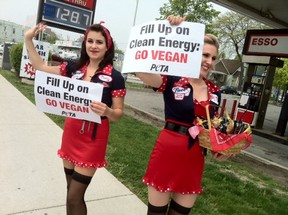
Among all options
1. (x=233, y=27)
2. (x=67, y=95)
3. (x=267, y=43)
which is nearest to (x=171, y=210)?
(x=67, y=95)

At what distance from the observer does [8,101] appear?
8.56m

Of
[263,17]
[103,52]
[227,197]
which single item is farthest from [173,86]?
[263,17]

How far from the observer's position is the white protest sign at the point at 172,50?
2.15 metres

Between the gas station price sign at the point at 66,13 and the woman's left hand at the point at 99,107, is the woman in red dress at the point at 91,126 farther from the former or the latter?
the gas station price sign at the point at 66,13

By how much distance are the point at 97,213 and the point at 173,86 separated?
5.86ft

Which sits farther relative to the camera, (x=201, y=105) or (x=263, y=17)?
(x=263, y=17)

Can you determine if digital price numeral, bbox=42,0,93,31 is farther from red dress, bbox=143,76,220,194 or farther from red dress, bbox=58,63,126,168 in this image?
red dress, bbox=143,76,220,194

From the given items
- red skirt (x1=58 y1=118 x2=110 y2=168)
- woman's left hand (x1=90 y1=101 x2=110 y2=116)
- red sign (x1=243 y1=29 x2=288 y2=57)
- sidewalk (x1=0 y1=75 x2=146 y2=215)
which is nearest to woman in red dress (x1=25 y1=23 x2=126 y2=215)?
red skirt (x1=58 y1=118 x2=110 y2=168)

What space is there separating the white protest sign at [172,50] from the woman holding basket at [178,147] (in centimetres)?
10

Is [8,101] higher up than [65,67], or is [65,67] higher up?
[65,67]

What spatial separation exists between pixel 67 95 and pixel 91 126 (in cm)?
30

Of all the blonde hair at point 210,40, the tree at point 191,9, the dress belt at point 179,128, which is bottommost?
the dress belt at point 179,128

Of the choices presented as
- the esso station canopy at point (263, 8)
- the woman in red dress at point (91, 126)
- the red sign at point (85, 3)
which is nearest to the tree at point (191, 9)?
the esso station canopy at point (263, 8)

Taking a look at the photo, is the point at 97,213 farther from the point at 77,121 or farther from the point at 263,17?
the point at 263,17
